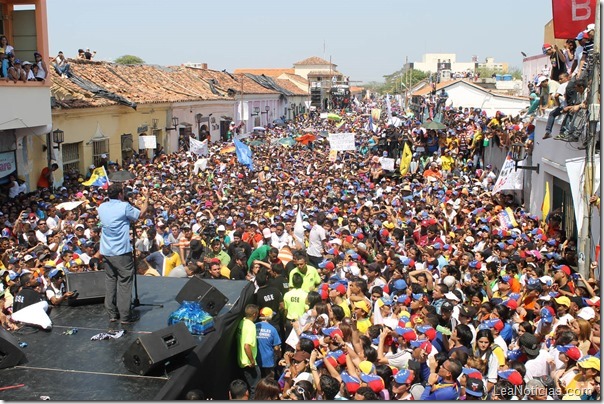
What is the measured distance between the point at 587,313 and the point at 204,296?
4.22 m

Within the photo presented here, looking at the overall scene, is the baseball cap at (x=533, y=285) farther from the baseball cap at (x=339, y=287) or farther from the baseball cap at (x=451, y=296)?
the baseball cap at (x=339, y=287)

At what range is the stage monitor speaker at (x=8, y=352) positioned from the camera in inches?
231

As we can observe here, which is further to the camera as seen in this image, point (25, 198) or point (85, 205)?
point (25, 198)

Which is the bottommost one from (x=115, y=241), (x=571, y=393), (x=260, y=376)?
(x=260, y=376)

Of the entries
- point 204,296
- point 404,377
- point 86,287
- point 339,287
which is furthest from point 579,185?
point 86,287

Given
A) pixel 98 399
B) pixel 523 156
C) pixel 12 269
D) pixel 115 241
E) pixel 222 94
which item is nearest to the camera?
pixel 98 399

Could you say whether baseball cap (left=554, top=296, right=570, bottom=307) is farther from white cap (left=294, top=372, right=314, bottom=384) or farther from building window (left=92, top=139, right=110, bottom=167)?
building window (left=92, top=139, right=110, bottom=167)

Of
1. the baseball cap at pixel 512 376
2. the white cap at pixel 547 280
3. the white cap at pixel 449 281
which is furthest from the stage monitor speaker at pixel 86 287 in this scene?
the white cap at pixel 547 280

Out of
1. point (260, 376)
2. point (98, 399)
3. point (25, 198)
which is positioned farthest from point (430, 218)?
point (25, 198)

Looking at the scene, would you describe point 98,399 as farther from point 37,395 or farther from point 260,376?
point 260,376

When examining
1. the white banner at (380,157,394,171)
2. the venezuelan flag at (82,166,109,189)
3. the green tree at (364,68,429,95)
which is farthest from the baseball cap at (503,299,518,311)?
the green tree at (364,68,429,95)

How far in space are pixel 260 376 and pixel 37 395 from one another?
9.23 feet

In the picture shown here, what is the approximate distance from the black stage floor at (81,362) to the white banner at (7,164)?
1059 cm

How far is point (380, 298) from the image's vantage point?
799 cm
